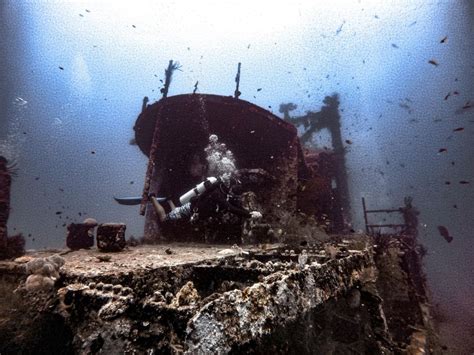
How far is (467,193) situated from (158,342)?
425 ft

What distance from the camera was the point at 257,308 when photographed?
73.8 inches

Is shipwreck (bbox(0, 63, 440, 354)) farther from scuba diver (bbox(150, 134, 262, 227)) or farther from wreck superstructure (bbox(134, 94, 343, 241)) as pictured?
scuba diver (bbox(150, 134, 262, 227))

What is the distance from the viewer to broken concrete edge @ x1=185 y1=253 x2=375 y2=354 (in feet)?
4.85

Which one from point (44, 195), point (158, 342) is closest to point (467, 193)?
point (158, 342)

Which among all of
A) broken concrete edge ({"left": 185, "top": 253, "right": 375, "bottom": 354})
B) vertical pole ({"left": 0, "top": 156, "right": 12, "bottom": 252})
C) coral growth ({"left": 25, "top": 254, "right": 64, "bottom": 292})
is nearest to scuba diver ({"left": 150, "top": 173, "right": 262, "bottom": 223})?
vertical pole ({"left": 0, "top": 156, "right": 12, "bottom": 252})

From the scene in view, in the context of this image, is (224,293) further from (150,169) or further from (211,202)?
(150,169)

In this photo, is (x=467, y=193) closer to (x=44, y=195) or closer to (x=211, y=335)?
(x=211, y=335)

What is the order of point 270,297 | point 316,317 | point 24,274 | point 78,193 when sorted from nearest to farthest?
point 270,297, point 24,274, point 316,317, point 78,193

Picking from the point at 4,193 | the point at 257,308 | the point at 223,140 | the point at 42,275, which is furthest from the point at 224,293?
the point at 223,140

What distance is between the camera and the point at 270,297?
2.03m

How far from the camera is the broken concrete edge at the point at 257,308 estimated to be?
1.48 metres

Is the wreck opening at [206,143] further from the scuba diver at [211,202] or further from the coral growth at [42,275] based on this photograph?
the coral growth at [42,275]

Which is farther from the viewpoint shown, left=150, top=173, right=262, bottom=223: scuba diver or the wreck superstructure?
the wreck superstructure

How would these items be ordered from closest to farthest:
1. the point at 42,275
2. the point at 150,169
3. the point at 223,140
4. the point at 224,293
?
the point at 224,293 < the point at 42,275 < the point at 150,169 < the point at 223,140
